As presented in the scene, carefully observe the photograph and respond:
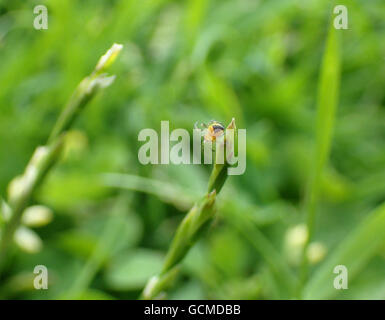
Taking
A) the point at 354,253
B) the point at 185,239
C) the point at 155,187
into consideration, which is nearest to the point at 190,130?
the point at 155,187

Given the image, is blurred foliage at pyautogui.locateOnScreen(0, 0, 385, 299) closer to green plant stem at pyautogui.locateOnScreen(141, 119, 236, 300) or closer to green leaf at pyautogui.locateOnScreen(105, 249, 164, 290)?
green leaf at pyautogui.locateOnScreen(105, 249, 164, 290)

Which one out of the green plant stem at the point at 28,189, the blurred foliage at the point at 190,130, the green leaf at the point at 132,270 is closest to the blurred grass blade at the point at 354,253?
the blurred foliage at the point at 190,130

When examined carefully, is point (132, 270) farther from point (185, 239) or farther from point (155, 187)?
point (185, 239)

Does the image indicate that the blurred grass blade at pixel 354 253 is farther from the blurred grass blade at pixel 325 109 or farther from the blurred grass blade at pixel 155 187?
the blurred grass blade at pixel 155 187

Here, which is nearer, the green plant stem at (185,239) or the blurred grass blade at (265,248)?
the green plant stem at (185,239)

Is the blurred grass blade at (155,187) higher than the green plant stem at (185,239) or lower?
higher

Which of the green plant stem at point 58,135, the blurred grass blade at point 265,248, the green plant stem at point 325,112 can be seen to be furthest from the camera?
the blurred grass blade at point 265,248

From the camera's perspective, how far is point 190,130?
0.83 m

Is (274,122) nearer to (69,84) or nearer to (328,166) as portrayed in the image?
(328,166)

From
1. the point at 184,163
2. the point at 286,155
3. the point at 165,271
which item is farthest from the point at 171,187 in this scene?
the point at 165,271

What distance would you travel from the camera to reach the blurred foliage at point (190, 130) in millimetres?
682
